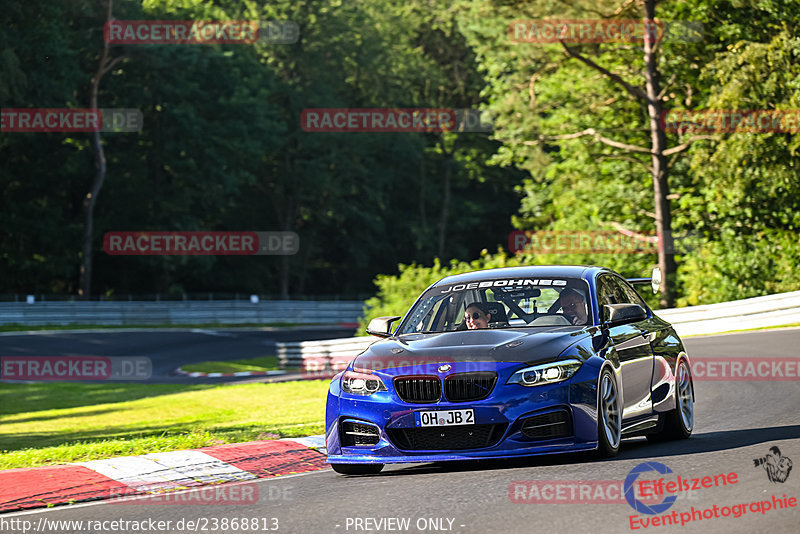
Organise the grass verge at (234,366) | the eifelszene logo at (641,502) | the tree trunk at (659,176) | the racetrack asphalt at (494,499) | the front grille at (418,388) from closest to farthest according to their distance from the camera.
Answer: the racetrack asphalt at (494,499)
the eifelszene logo at (641,502)
the front grille at (418,388)
the grass verge at (234,366)
the tree trunk at (659,176)

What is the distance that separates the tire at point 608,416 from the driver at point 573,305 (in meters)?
0.66

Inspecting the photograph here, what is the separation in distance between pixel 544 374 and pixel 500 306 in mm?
1457

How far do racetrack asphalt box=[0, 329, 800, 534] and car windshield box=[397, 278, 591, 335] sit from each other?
46.1 inches

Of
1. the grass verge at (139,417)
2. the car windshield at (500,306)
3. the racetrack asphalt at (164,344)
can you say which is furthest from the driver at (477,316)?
the racetrack asphalt at (164,344)

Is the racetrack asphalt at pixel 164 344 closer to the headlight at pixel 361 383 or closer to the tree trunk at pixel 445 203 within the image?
the headlight at pixel 361 383

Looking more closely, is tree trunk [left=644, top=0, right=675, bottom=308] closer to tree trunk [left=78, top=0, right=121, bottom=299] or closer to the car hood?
the car hood

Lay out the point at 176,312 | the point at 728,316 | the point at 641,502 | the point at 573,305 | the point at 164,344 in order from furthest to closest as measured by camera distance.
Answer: the point at 176,312 → the point at 164,344 → the point at 728,316 → the point at 573,305 → the point at 641,502

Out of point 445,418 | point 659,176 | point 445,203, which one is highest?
point 659,176

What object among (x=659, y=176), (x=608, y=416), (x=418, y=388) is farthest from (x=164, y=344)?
(x=608, y=416)

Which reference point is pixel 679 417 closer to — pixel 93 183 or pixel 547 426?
pixel 547 426

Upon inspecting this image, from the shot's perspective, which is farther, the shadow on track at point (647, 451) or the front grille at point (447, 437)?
the shadow on track at point (647, 451)

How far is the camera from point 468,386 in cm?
827

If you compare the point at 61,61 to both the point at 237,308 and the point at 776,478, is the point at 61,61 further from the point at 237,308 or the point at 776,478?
the point at 776,478

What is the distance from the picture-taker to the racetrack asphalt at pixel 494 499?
653 cm
